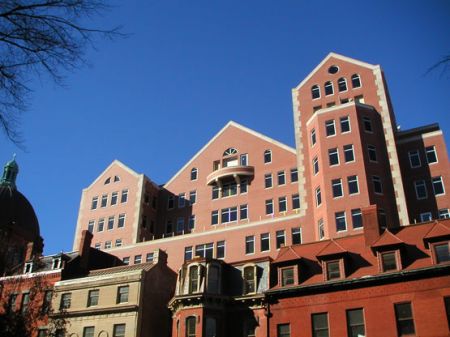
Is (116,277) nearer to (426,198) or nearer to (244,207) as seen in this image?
(244,207)

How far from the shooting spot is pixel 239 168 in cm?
6294

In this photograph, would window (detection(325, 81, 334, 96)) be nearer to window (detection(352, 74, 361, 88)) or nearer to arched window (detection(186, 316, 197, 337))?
window (detection(352, 74, 361, 88))

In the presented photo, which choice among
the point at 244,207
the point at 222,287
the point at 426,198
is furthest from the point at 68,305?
the point at 426,198

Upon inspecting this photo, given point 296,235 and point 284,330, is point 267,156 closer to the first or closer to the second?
point 296,235

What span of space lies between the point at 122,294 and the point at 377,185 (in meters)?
25.2

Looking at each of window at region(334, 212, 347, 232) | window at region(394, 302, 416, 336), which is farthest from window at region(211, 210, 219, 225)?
window at region(394, 302, 416, 336)

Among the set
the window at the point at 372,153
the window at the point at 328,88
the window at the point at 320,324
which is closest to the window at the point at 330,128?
the window at the point at 372,153

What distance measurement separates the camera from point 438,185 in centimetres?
5250

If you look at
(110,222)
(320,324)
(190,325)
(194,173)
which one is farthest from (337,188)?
(110,222)

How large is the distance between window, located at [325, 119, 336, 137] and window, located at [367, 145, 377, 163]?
3779mm

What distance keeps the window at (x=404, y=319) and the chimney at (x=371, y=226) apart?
558 centimetres

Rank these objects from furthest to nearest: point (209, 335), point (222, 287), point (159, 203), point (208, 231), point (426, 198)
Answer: point (159, 203)
point (208, 231)
point (426, 198)
point (222, 287)
point (209, 335)

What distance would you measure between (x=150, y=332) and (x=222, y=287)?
7.78m

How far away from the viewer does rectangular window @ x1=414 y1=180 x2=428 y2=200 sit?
173 ft
